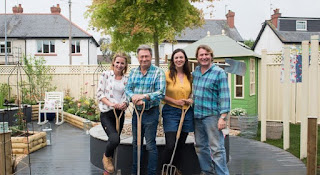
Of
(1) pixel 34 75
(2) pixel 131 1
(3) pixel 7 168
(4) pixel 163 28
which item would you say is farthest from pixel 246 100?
(1) pixel 34 75

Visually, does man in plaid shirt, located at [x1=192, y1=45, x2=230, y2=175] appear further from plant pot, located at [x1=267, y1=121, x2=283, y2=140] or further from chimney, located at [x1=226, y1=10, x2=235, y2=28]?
chimney, located at [x1=226, y1=10, x2=235, y2=28]

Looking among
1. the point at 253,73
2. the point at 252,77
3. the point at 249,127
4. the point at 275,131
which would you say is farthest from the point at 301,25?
the point at 275,131

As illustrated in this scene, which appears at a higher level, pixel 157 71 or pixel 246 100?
pixel 157 71

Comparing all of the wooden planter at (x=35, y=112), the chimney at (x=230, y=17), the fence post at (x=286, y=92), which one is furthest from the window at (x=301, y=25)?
the wooden planter at (x=35, y=112)

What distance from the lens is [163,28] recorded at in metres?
5.15

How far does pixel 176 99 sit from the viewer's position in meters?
3.35

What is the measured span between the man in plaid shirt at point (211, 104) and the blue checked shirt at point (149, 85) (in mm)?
399

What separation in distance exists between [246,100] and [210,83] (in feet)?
18.1

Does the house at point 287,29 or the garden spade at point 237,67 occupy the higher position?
the house at point 287,29

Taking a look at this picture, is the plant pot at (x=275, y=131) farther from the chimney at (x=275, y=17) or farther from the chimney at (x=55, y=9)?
the chimney at (x=55, y=9)

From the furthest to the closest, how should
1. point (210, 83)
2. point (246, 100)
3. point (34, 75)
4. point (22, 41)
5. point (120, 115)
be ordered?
point (22, 41) → point (34, 75) → point (246, 100) → point (120, 115) → point (210, 83)

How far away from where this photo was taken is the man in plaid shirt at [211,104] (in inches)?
128

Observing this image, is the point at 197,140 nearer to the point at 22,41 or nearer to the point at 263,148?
the point at 263,148

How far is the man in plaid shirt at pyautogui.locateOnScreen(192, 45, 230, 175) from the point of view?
10.7 feet
